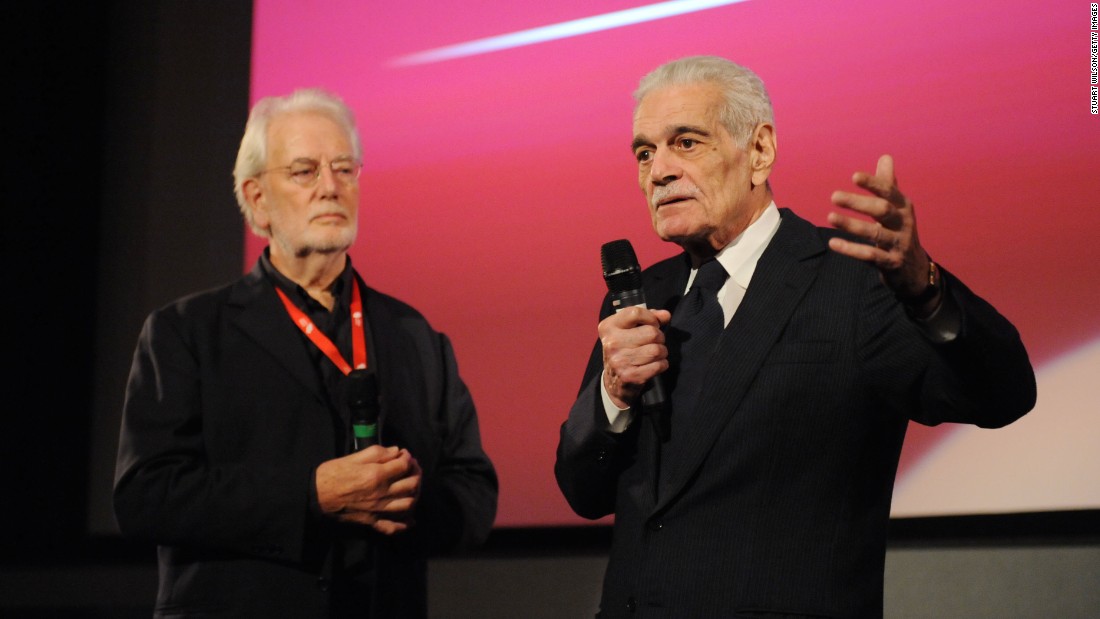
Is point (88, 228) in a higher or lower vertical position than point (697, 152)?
higher

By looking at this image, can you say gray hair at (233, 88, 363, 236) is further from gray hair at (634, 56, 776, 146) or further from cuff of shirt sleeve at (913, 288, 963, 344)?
cuff of shirt sleeve at (913, 288, 963, 344)

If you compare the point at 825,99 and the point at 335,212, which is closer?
the point at 335,212

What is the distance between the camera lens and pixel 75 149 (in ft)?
14.1

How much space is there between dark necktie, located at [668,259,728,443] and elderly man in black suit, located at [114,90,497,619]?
661 millimetres

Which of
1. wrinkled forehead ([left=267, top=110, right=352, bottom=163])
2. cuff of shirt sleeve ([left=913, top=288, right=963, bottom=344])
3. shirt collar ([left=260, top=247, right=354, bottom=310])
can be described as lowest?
cuff of shirt sleeve ([left=913, top=288, right=963, bottom=344])

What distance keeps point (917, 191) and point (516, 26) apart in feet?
4.74

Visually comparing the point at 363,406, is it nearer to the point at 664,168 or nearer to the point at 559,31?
the point at 664,168

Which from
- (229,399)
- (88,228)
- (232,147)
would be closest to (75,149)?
(88,228)

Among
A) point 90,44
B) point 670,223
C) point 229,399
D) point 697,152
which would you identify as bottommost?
point 229,399

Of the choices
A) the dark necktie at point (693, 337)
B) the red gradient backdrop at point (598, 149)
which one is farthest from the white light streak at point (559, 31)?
the dark necktie at point (693, 337)

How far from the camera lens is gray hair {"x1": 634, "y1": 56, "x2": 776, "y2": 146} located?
6.79 feet

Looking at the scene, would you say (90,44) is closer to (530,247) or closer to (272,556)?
(530,247)

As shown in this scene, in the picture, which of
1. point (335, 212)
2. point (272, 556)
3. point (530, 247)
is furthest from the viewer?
point (530, 247)

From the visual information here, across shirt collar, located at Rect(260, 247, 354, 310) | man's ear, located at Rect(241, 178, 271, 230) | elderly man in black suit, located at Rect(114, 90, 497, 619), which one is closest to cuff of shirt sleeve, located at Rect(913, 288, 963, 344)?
elderly man in black suit, located at Rect(114, 90, 497, 619)
